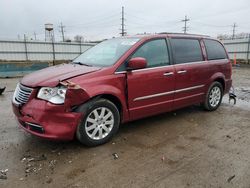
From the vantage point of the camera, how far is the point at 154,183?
236 cm

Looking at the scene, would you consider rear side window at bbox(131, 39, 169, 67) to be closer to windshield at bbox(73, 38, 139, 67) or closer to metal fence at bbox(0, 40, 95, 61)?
windshield at bbox(73, 38, 139, 67)

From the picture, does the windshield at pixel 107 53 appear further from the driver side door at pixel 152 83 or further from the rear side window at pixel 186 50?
the rear side window at pixel 186 50

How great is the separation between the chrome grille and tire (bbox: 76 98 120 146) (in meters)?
0.76

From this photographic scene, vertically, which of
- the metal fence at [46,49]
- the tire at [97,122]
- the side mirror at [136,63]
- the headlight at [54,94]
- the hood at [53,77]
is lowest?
the tire at [97,122]

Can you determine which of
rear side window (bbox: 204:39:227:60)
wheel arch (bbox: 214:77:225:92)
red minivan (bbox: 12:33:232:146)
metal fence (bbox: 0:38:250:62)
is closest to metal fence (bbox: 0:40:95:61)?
metal fence (bbox: 0:38:250:62)

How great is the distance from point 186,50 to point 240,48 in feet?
64.6

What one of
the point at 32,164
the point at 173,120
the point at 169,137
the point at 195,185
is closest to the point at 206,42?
the point at 173,120

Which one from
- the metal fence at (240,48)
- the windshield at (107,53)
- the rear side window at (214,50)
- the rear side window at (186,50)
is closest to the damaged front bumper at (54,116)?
the windshield at (107,53)

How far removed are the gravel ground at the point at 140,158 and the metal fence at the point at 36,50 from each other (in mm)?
18566

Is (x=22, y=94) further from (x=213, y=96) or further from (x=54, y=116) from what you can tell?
(x=213, y=96)

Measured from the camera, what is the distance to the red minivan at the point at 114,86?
2857 mm

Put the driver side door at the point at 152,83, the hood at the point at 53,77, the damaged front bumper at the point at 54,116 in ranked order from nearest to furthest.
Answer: the damaged front bumper at the point at 54,116 → the hood at the point at 53,77 → the driver side door at the point at 152,83

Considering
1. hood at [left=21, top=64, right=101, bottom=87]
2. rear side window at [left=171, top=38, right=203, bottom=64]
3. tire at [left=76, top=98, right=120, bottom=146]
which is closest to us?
hood at [left=21, top=64, right=101, bottom=87]

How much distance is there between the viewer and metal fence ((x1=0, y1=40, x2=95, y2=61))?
19922mm
